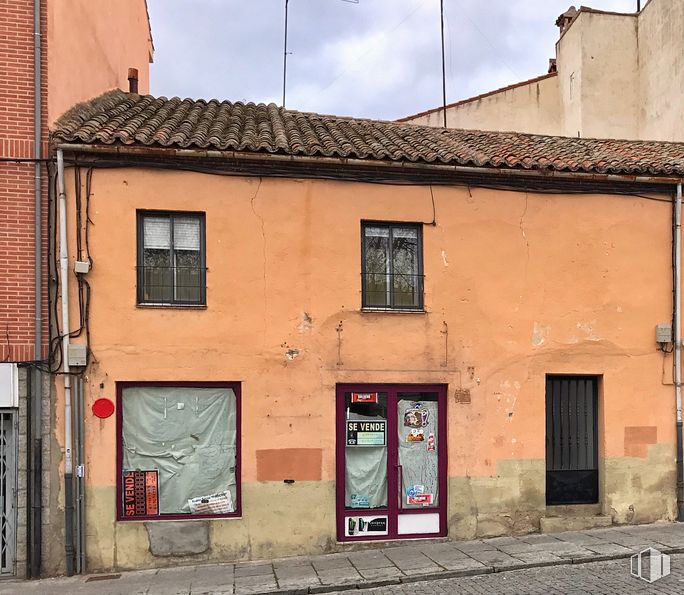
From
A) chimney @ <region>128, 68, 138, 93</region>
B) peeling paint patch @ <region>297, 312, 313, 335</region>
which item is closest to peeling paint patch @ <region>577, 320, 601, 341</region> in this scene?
peeling paint patch @ <region>297, 312, 313, 335</region>

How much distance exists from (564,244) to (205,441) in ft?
20.2

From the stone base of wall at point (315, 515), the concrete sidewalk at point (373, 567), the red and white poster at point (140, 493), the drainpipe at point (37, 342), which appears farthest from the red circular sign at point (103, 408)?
the concrete sidewalk at point (373, 567)

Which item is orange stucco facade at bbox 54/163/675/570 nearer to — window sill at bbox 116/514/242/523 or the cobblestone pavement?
window sill at bbox 116/514/242/523

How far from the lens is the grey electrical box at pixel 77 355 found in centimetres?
818

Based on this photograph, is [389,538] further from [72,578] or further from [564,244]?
[564,244]

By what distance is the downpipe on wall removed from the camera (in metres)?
9.67

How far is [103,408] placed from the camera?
834cm

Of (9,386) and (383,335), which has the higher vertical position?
(383,335)

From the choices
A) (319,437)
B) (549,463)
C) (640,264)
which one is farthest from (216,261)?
(640,264)

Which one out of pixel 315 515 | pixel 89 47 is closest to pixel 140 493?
pixel 315 515

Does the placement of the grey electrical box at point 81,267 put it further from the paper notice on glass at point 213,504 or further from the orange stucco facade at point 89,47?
the paper notice on glass at point 213,504

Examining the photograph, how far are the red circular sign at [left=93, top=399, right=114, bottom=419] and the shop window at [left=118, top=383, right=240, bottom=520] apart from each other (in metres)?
0.17

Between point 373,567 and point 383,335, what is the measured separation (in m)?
3.11

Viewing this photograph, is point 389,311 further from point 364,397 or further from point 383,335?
point 364,397
